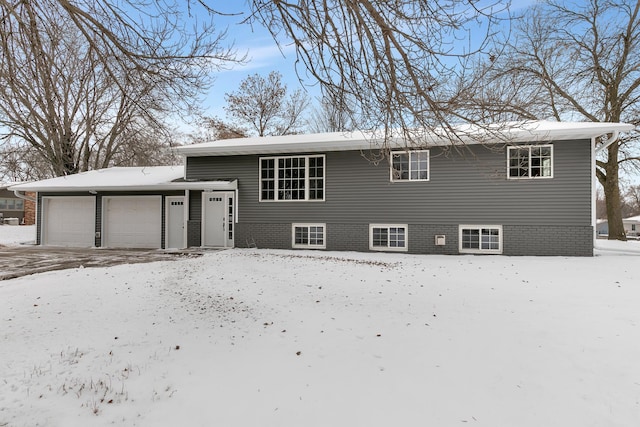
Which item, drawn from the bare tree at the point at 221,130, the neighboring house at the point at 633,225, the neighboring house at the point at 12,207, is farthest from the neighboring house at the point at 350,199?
the neighboring house at the point at 633,225

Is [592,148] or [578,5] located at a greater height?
[578,5]

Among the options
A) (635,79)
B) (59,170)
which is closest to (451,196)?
(635,79)

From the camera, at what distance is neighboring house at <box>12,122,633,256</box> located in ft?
35.4

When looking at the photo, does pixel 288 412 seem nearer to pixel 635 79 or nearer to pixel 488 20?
pixel 488 20

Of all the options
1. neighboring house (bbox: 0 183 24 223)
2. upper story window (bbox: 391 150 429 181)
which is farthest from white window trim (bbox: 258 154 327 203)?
neighboring house (bbox: 0 183 24 223)

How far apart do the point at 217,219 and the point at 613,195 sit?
18.3 m

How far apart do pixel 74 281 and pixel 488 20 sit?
25.3ft

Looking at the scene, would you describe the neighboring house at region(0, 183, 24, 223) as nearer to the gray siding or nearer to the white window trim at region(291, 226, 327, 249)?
the gray siding

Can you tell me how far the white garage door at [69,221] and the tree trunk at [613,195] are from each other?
23.1m

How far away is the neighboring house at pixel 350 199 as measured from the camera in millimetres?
10781

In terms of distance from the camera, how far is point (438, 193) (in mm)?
11711

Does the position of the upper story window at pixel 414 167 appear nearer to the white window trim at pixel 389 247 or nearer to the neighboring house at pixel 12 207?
the white window trim at pixel 389 247

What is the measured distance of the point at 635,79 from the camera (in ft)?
52.4

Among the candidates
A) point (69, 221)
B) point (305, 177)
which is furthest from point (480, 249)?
point (69, 221)
